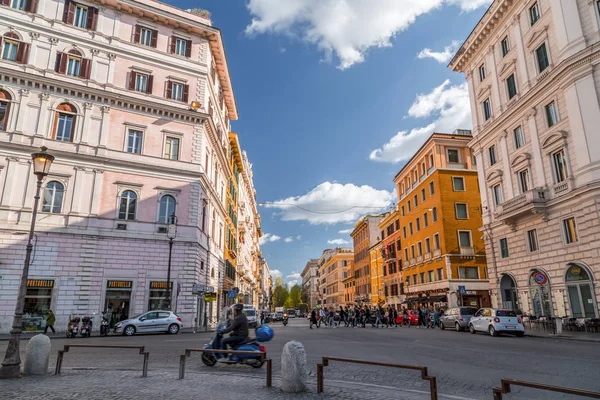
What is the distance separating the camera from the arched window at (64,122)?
25891mm

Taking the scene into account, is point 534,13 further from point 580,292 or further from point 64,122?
point 64,122

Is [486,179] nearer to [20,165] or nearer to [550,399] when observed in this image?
[550,399]

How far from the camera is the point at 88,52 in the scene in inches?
1085

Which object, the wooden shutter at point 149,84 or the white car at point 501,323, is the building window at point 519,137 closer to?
the white car at point 501,323

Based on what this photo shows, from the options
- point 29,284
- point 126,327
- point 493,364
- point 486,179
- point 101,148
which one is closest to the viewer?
point 493,364

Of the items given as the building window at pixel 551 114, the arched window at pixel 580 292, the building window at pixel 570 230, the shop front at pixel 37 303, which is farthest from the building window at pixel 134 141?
the arched window at pixel 580 292

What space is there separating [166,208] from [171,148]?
449cm

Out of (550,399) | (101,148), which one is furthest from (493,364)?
(101,148)

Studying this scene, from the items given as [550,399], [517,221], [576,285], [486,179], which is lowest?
[550,399]

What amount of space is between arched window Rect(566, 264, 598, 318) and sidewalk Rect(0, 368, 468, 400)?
63.8 ft

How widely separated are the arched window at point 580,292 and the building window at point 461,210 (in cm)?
1818

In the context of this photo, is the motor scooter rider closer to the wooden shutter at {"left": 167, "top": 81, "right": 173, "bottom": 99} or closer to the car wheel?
the car wheel

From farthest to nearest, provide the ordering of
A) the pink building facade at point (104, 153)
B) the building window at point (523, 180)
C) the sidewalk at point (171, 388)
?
1. the building window at point (523, 180)
2. the pink building facade at point (104, 153)
3. the sidewalk at point (171, 388)

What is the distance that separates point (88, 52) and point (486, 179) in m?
Answer: 30.9
